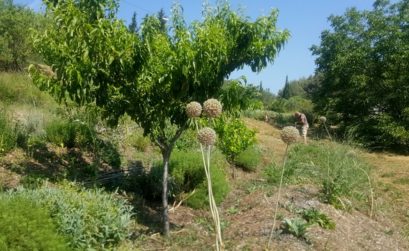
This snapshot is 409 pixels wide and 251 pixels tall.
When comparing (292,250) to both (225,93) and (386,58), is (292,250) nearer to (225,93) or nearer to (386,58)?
(225,93)

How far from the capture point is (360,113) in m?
21.5

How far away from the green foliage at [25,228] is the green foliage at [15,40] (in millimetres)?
17630

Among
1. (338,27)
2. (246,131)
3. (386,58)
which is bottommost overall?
(246,131)

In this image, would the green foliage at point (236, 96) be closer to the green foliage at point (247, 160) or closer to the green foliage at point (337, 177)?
the green foliage at point (337, 177)

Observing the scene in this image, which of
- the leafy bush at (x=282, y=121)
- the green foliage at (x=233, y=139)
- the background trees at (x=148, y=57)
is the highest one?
the background trees at (x=148, y=57)

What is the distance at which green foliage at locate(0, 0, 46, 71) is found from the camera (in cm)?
2030

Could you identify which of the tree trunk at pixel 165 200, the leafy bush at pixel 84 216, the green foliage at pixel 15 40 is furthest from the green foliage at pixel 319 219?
the green foliage at pixel 15 40

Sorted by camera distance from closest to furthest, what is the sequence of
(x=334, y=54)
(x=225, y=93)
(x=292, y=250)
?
(x=292, y=250) < (x=225, y=93) < (x=334, y=54)

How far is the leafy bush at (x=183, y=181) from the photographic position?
23.9 ft

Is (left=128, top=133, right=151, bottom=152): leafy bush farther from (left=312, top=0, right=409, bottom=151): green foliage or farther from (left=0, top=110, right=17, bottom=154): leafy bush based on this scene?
(left=312, top=0, right=409, bottom=151): green foliage

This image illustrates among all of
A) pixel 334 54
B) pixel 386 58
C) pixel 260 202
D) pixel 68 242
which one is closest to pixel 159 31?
pixel 68 242

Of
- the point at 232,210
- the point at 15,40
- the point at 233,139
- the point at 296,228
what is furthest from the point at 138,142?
the point at 15,40

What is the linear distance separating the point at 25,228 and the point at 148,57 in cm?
252

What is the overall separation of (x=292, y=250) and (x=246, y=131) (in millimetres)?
5359
